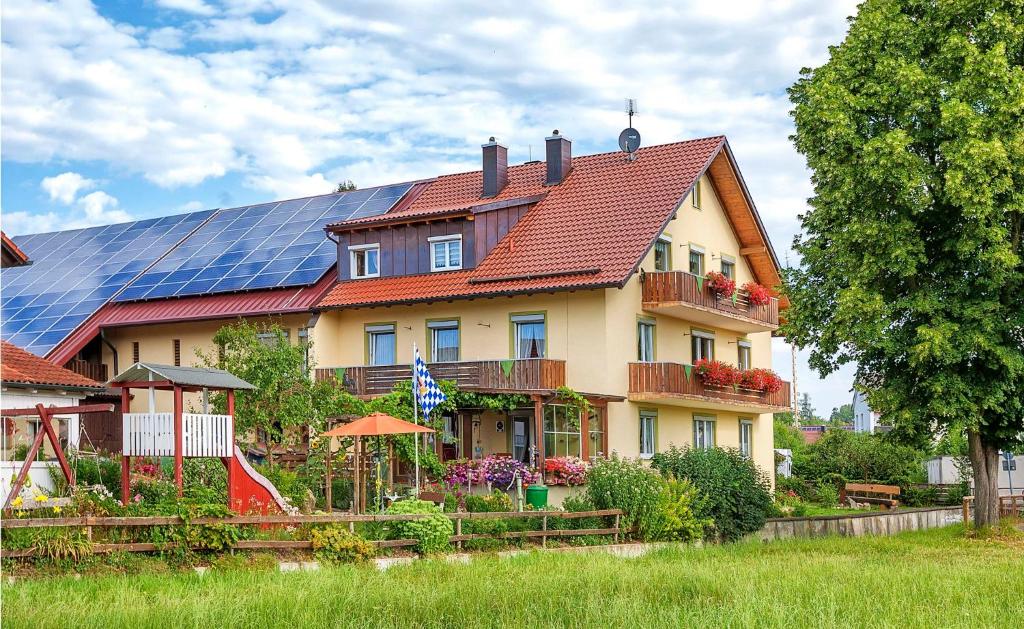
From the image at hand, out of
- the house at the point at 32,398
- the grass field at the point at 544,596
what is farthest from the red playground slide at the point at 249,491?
the house at the point at 32,398

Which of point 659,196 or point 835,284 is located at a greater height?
point 659,196

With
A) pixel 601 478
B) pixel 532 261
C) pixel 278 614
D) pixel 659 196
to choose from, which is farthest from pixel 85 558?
pixel 659 196

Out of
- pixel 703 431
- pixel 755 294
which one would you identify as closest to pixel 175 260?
pixel 703 431

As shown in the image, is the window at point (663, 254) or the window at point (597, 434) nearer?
the window at point (597, 434)

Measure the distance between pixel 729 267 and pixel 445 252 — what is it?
10.6 m

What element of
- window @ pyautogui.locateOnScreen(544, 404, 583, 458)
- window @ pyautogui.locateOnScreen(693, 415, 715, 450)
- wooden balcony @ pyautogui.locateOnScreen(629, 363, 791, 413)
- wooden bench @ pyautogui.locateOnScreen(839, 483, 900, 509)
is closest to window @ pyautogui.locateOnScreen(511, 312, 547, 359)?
window @ pyautogui.locateOnScreen(544, 404, 583, 458)

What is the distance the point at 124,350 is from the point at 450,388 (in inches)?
585

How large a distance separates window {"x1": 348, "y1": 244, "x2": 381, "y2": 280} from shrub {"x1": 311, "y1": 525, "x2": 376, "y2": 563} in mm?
18832

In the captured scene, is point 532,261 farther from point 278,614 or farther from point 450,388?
point 278,614

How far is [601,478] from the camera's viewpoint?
29.2 metres

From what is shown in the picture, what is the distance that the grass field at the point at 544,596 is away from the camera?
47.0ft

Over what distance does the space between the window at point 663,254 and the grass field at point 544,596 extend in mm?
17391

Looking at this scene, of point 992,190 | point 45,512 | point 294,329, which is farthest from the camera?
point 294,329

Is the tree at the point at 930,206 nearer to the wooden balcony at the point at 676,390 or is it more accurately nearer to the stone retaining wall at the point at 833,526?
the stone retaining wall at the point at 833,526
